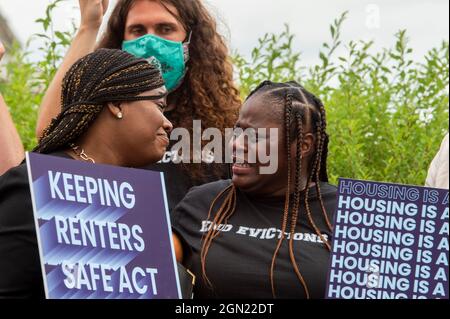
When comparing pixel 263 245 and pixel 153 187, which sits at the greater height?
pixel 153 187

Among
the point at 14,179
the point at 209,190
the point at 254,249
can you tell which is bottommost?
the point at 254,249

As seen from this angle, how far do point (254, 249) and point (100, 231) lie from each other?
2.67 ft

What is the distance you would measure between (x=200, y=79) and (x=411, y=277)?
82.6 inches

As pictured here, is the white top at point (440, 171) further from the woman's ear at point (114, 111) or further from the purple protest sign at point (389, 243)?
the woman's ear at point (114, 111)

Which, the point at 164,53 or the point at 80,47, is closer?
the point at 80,47

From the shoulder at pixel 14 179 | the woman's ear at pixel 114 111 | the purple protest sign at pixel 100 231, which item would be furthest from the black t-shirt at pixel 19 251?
the woman's ear at pixel 114 111

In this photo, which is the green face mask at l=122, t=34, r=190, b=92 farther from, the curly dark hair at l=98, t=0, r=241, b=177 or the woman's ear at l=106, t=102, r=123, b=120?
the woman's ear at l=106, t=102, r=123, b=120

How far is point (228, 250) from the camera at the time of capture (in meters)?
3.68

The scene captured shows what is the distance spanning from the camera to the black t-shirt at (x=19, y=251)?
3086mm

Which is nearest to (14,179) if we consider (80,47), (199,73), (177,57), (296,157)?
(296,157)

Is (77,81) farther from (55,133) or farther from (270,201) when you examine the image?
(270,201)

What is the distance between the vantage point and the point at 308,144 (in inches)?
155

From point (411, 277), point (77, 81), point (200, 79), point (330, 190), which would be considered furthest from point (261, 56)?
point (411, 277)

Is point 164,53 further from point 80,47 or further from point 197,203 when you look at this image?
point 197,203
